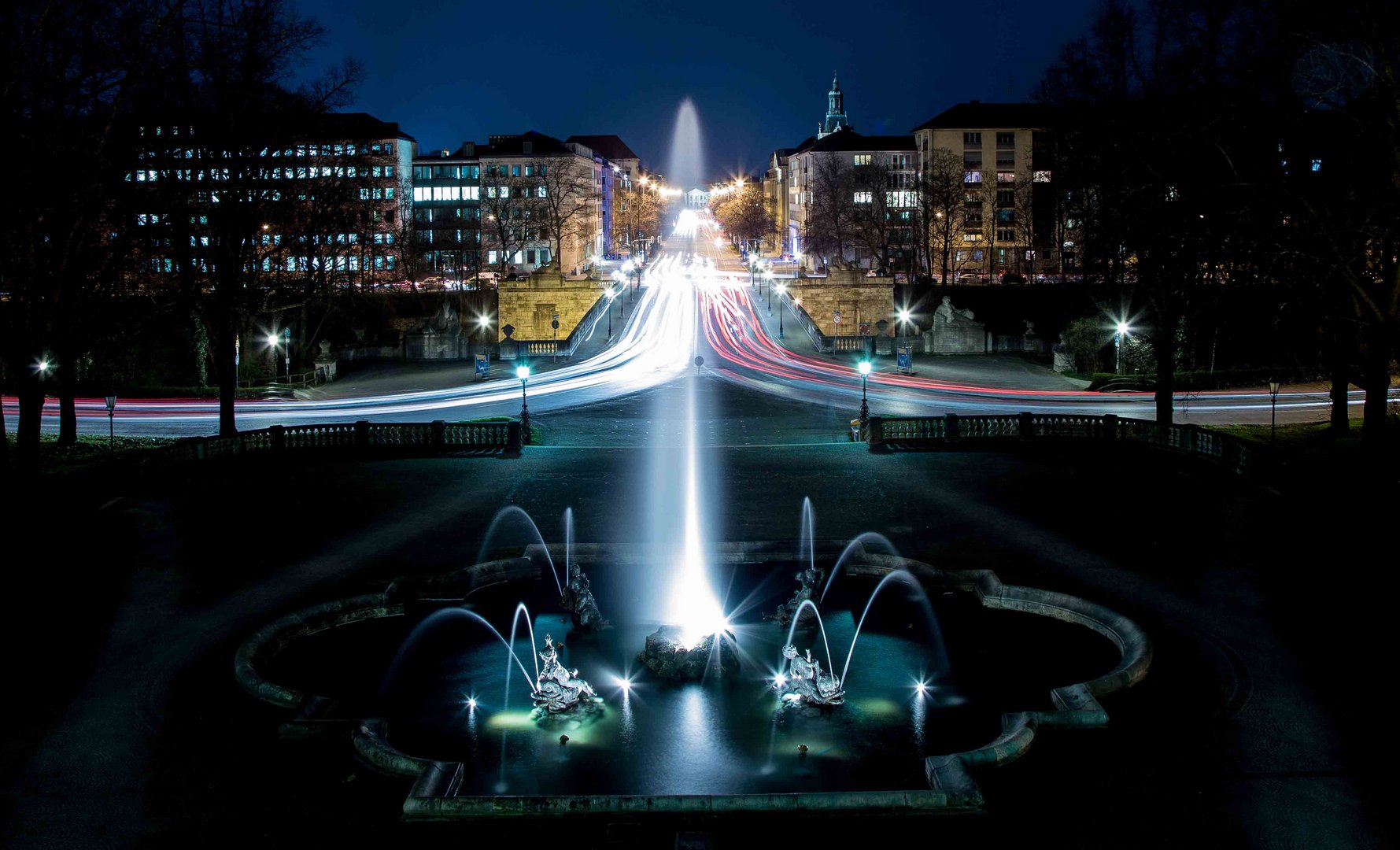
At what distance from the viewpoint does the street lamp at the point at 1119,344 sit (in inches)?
2089

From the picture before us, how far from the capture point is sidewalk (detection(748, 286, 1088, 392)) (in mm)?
51812

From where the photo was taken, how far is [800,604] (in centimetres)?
1812

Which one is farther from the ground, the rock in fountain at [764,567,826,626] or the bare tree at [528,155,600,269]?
the bare tree at [528,155,600,269]

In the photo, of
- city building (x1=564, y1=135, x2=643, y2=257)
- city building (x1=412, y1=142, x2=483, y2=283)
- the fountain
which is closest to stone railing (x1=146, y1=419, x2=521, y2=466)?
the fountain

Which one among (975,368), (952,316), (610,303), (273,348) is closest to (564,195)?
(610,303)

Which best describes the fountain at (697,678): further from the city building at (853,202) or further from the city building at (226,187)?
the city building at (853,202)

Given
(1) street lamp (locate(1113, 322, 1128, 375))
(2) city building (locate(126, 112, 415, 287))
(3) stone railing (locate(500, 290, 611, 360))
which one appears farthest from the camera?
(3) stone railing (locate(500, 290, 611, 360))

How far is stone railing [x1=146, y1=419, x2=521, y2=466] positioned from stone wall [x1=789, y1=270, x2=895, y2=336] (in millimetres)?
49917

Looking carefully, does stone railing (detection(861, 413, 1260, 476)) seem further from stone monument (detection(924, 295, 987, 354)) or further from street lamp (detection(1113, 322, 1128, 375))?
stone monument (detection(924, 295, 987, 354))

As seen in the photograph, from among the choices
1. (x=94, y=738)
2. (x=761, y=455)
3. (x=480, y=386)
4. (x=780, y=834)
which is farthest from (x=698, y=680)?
(x=480, y=386)

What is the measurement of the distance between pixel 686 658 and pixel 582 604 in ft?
8.81

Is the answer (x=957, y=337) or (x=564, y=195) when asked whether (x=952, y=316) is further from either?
(x=564, y=195)

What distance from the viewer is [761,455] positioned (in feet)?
107

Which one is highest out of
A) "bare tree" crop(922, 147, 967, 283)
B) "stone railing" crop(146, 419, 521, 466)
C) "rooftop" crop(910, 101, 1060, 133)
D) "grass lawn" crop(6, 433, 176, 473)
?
"rooftop" crop(910, 101, 1060, 133)
